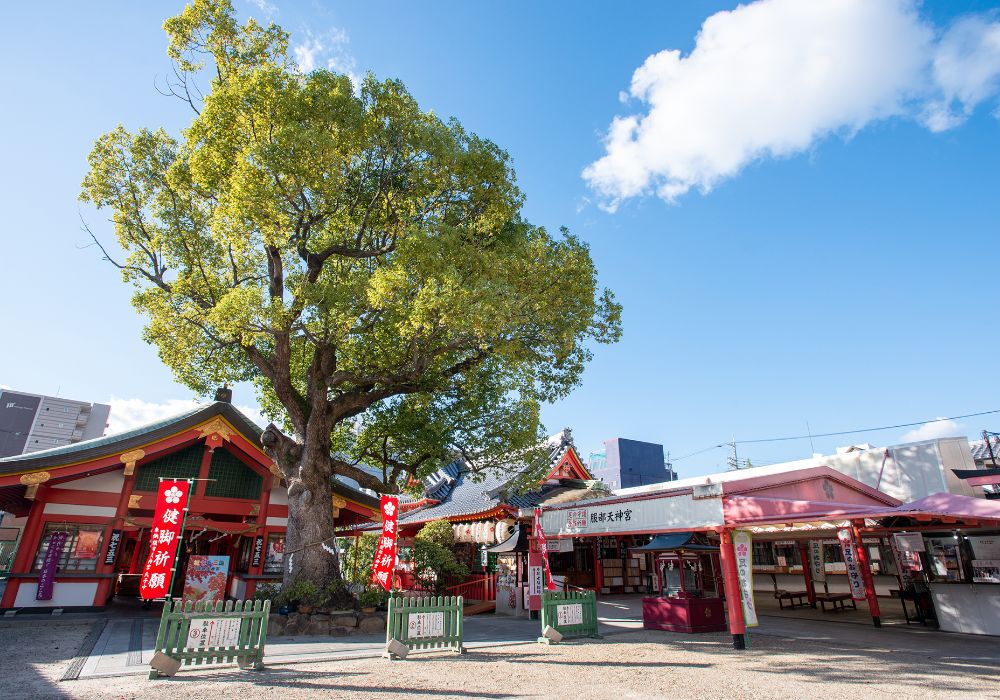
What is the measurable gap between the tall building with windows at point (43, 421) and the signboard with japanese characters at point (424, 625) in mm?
58907

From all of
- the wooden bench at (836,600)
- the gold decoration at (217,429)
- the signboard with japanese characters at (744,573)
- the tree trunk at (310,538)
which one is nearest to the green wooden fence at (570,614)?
the signboard with japanese characters at (744,573)

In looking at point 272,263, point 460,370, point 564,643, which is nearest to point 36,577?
point 272,263

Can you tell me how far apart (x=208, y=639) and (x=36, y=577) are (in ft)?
29.9

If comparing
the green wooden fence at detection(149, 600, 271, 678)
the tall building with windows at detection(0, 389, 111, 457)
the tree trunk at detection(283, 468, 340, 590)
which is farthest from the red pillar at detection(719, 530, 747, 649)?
the tall building with windows at detection(0, 389, 111, 457)

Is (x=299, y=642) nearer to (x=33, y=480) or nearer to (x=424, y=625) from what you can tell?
(x=424, y=625)

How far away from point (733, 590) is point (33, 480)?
54.8 feet

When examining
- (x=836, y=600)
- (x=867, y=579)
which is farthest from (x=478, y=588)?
(x=867, y=579)

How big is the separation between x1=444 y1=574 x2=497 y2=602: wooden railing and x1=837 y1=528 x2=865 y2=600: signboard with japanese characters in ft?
37.0

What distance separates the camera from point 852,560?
15.6 m

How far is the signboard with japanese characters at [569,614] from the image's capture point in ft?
39.9

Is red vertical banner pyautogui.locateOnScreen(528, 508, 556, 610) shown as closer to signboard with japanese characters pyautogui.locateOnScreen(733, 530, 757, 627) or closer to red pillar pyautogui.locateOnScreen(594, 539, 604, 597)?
signboard with japanese characters pyautogui.locateOnScreen(733, 530, 757, 627)

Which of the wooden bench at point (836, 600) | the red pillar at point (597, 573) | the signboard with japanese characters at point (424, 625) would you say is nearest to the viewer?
the signboard with japanese characters at point (424, 625)

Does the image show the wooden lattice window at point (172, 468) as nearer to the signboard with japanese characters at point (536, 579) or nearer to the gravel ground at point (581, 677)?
the gravel ground at point (581, 677)

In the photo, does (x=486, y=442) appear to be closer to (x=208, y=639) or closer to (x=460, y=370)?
(x=460, y=370)
